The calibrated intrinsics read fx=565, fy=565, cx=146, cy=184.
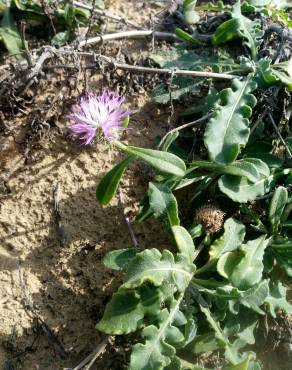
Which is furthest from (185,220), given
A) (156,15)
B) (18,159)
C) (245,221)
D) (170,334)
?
(156,15)

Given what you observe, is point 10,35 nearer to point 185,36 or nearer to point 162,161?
point 185,36

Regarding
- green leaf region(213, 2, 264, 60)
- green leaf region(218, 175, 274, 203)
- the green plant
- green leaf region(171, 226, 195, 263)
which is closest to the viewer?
the green plant

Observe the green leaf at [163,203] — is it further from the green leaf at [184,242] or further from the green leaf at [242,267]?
the green leaf at [242,267]

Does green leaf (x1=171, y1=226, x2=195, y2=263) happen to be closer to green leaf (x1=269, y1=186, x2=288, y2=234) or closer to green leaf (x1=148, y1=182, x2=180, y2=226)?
green leaf (x1=148, y1=182, x2=180, y2=226)

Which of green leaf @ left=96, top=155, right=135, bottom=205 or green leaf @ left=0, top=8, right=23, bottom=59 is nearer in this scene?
green leaf @ left=96, top=155, right=135, bottom=205

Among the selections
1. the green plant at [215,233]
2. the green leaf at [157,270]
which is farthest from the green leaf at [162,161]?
the green leaf at [157,270]

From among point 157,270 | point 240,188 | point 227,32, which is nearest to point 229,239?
point 240,188

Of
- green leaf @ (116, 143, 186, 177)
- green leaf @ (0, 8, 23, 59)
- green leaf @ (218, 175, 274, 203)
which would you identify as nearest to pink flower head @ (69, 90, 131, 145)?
green leaf @ (116, 143, 186, 177)

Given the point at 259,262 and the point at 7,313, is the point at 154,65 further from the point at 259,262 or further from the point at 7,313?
the point at 7,313

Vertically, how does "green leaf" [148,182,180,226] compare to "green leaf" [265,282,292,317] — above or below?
above
